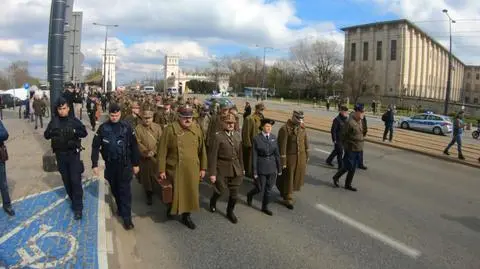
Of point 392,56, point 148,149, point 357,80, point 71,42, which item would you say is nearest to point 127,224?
point 148,149

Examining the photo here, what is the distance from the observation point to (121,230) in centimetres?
639

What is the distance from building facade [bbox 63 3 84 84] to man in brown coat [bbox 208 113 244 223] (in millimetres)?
4895

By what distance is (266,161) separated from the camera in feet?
23.9

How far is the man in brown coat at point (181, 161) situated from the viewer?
633 centimetres

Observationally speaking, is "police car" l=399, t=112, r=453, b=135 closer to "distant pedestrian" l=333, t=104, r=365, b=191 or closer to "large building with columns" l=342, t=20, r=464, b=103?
"distant pedestrian" l=333, t=104, r=365, b=191

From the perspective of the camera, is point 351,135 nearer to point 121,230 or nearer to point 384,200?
point 384,200

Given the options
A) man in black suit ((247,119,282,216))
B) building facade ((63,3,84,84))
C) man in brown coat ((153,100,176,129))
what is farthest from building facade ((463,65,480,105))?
man in black suit ((247,119,282,216))

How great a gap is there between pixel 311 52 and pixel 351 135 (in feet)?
300

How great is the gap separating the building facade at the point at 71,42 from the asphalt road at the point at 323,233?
3.14 meters

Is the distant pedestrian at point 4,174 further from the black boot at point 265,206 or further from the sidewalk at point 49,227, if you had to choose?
the black boot at point 265,206

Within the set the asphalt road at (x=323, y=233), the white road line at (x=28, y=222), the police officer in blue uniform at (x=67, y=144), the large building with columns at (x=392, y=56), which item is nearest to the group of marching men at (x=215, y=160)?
the asphalt road at (x=323, y=233)

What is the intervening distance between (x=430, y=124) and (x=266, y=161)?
29676 millimetres

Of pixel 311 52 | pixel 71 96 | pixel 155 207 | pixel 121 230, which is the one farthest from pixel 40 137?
pixel 311 52

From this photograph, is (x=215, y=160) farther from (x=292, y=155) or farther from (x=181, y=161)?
(x=292, y=155)
